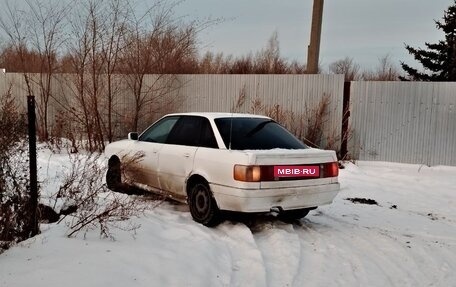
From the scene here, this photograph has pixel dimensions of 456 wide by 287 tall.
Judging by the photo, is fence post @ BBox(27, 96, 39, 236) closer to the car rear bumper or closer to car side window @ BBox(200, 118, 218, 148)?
the car rear bumper

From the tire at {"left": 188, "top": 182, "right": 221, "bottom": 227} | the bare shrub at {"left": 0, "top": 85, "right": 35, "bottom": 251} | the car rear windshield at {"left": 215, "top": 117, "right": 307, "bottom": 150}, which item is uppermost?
the car rear windshield at {"left": 215, "top": 117, "right": 307, "bottom": 150}

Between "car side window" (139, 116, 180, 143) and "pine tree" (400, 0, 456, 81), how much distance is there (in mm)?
21202

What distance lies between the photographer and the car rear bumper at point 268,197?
520cm

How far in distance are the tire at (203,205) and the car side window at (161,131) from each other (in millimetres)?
1208

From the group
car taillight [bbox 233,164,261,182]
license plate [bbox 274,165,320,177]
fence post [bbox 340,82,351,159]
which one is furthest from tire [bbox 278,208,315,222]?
fence post [bbox 340,82,351,159]

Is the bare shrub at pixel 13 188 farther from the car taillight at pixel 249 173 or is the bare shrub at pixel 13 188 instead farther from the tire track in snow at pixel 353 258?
the tire track in snow at pixel 353 258

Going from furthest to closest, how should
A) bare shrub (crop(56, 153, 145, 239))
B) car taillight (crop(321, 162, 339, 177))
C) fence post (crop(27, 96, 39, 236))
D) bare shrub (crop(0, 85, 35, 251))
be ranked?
car taillight (crop(321, 162, 339, 177)) → bare shrub (crop(56, 153, 145, 239)) → fence post (crop(27, 96, 39, 236)) → bare shrub (crop(0, 85, 35, 251))

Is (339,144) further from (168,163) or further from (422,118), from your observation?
(168,163)

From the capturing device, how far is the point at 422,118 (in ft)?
36.2

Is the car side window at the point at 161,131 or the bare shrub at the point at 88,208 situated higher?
the car side window at the point at 161,131

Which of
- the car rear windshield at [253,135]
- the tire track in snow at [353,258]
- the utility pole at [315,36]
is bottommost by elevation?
the tire track in snow at [353,258]

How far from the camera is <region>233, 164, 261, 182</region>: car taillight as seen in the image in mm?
Result: 5176

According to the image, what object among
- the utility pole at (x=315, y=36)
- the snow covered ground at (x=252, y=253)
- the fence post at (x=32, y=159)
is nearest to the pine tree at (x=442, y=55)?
the utility pole at (x=315, y=36)

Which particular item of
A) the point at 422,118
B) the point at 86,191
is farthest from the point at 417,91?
the point at 86,191
